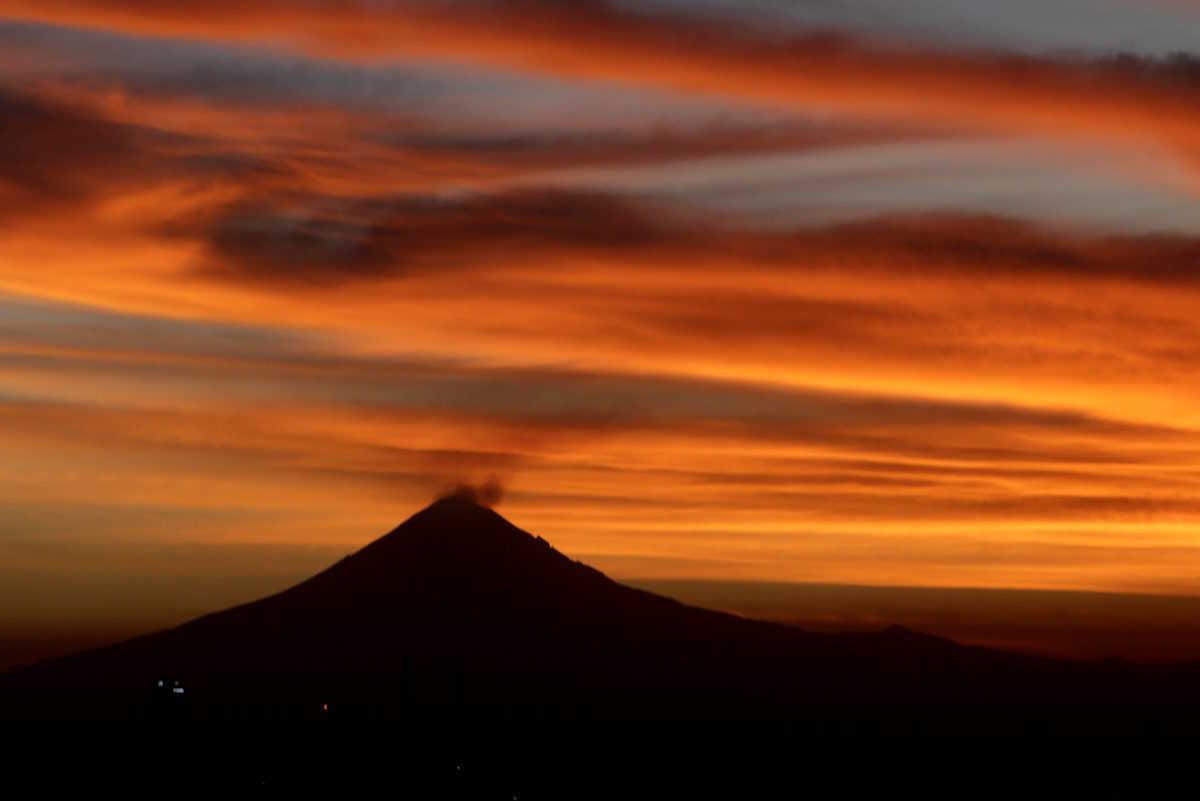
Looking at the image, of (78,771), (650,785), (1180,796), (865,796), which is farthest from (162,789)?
(1180,796)

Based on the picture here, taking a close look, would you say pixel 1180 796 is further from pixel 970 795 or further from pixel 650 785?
pixel 650 785

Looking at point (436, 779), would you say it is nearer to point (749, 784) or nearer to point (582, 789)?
point (582, 789)

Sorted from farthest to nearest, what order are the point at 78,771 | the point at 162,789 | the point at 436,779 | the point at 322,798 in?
the point at 78,771 < the point at 436,779 < the point at 162,789 < the point at 322,798

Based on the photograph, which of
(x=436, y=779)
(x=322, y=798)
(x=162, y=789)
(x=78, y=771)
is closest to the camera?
(x=322, y=798)

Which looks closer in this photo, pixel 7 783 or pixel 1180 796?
pixel 7 783

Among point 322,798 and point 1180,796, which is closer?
point 322,798

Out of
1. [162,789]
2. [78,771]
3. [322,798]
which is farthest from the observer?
[78,771]

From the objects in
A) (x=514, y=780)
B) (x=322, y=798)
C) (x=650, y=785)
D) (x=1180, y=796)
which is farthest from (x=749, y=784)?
(x=322, y=798)
